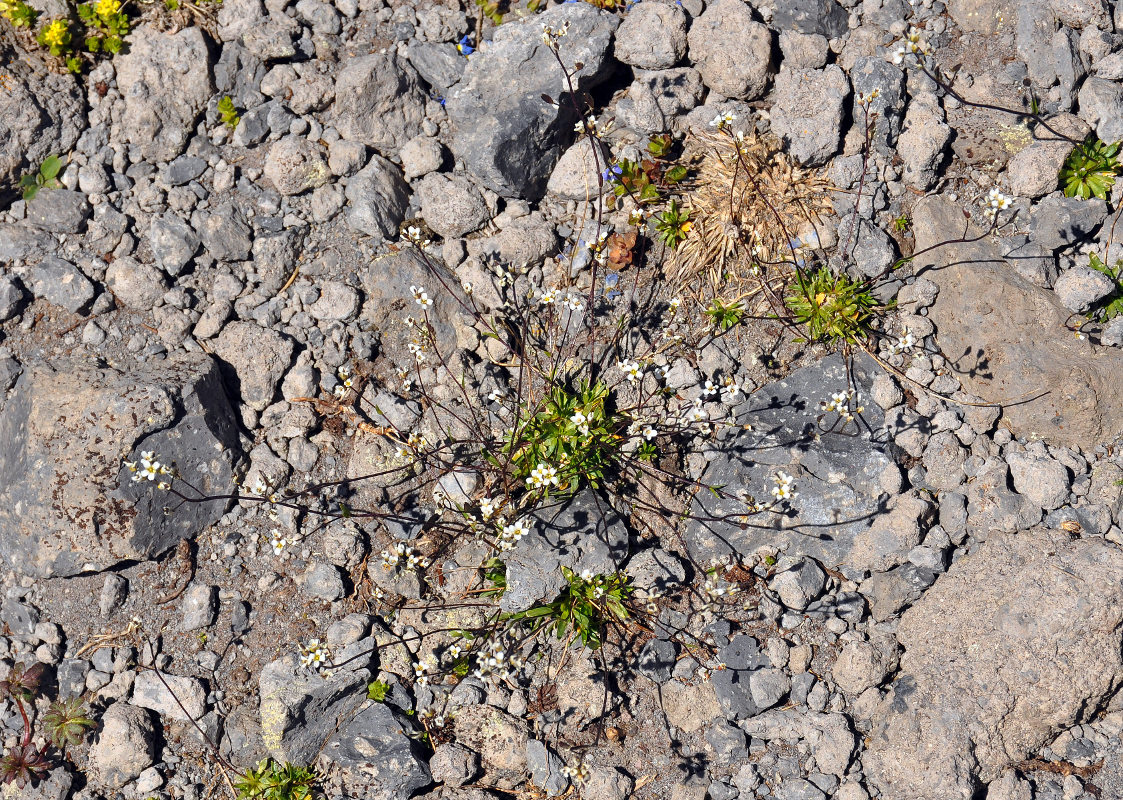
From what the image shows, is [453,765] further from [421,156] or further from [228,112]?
[228,112]

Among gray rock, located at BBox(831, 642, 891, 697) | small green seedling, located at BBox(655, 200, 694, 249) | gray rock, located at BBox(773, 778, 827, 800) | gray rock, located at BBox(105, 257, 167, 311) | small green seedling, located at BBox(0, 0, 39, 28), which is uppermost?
small green seedling, located at BBox(0, 0, 39, 28)

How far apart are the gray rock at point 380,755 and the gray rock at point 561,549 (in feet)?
4.08

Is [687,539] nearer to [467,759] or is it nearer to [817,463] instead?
[817,463]

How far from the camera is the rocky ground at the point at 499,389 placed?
562 cm

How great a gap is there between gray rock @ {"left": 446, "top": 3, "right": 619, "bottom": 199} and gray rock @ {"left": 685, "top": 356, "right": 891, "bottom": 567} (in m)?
2.78

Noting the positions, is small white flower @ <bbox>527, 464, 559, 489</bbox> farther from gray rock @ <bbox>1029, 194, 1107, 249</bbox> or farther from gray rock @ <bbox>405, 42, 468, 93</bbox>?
gray rock @ <bbox>1029, 194, 1107, 249</bbox>

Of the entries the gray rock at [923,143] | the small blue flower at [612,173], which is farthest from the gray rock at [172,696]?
the gray rock at [923,143]

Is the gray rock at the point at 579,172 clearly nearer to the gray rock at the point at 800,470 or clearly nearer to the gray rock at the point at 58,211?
the gray rock at the point at 800,470

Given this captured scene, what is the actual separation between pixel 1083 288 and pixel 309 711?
22.5ft

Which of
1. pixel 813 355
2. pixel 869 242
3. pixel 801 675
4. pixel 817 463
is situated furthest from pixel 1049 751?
pixel 869 242

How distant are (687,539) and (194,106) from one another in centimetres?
579

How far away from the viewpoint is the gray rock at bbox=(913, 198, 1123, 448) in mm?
5738

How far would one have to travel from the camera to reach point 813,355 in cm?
627

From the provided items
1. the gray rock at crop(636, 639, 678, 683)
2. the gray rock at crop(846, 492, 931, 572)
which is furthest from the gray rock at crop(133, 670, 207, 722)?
the gray rock at crop(846, 492, 931, 572)
